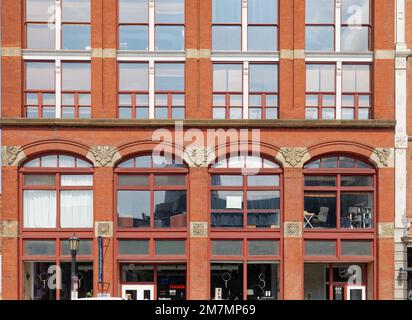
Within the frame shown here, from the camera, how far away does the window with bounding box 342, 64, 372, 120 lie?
24939 mm

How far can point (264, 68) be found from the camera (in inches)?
982

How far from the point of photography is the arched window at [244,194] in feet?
79.9

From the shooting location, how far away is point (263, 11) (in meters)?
25.1

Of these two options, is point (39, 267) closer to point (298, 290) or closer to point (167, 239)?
point (167, 239)

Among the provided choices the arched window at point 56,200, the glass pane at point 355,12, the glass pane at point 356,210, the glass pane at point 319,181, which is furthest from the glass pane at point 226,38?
the glass pane at point 356,210

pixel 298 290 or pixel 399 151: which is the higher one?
pixel 399 151

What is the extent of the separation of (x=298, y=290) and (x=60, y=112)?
12787 millimetres

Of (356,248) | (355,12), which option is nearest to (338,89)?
(355,12)

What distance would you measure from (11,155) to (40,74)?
376 centimetres

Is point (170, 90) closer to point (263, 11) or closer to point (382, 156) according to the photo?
point (263, 11)

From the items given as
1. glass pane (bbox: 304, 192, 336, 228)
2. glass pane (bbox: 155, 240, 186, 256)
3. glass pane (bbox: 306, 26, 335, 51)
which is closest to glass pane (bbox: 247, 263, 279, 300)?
glass pane (bbox: 304, 192, 336, 228)

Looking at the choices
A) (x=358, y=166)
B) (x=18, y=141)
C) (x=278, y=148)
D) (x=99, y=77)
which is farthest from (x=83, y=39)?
(x=358, y=166)

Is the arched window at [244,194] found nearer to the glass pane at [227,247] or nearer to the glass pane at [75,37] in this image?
the glass pane at [227,247]

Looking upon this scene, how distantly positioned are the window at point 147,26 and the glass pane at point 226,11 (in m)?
1.47
